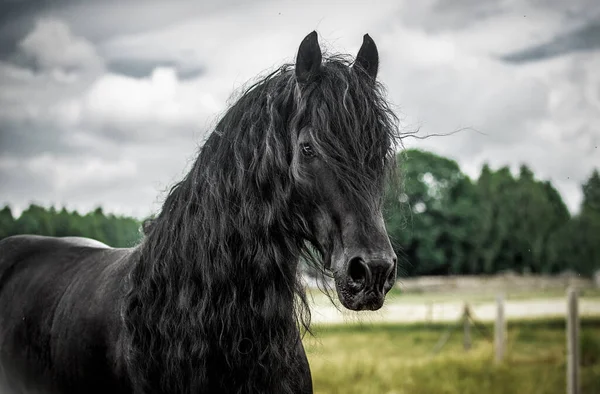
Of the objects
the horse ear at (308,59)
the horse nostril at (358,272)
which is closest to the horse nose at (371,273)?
the horse nostril at (358,272)

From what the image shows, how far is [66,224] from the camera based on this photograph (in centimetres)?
730

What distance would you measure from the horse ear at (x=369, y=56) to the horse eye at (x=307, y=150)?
52 cm

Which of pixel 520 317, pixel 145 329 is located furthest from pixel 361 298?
pixel 520 317

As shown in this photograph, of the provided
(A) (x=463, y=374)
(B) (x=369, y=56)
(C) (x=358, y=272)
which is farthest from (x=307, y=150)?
(A) (x=463, y=374)

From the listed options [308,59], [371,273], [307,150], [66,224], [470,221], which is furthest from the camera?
[470,221]

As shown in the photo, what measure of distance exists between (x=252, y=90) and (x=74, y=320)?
1.36 metres

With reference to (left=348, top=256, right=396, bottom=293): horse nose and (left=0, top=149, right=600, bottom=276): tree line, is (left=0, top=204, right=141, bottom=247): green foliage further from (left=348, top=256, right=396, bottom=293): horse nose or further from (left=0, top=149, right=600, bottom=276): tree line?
(left=0, top=149, right=600, bottom=276): tree line

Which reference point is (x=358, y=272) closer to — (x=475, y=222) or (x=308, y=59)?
(x=308, y=59)

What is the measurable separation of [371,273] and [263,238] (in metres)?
0.48

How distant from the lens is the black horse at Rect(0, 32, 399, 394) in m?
2.01

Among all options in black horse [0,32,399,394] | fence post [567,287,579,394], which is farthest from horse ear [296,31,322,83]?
fence post [567,287,579,394]

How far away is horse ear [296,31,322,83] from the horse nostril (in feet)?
2.39

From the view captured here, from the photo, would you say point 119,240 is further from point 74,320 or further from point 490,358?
point 490,358

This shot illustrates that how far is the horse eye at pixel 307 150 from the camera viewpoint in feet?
6.75
